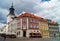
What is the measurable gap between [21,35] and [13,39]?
50 centimetres

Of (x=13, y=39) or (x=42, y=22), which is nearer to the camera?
(x=13, y=39)

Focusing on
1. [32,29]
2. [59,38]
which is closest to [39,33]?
[32,29]

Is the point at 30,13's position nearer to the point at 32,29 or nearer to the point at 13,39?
the point at 32,29

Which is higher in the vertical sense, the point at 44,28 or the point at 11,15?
the point at 11,15

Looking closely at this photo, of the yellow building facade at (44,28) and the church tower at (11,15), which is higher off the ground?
the church tower at (11,15)

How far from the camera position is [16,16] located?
9039mm

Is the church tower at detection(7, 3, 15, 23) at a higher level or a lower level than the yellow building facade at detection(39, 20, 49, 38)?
higher

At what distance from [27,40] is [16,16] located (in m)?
1.27

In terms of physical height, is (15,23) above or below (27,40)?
above

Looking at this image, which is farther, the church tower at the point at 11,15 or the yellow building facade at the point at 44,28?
the yellow building facade at the point at 44,28

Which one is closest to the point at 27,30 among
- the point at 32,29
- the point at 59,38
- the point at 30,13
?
the point at 32,29

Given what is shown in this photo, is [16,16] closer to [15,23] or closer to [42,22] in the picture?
[15,23]

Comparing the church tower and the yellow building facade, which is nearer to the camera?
the church tower

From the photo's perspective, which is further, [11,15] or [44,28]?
[11,15]
